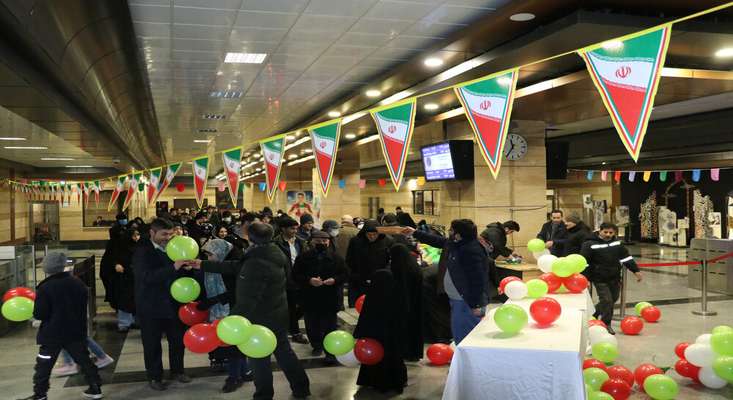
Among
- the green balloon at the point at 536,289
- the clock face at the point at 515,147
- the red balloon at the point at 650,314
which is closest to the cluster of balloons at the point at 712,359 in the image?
the green balloon at the point at 536,289

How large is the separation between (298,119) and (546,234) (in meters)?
6.34

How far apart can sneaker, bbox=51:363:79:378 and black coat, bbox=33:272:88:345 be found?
1.17 meters

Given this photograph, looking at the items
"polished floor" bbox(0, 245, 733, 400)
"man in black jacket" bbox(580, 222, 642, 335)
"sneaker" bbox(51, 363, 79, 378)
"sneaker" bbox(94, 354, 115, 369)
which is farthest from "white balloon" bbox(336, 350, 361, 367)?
"man in black jacket" bbox(580, 222, 642, 335)

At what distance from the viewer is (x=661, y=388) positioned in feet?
16.8

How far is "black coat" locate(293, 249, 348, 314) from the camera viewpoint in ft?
21.8

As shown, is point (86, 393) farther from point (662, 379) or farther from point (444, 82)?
point (444, 82)

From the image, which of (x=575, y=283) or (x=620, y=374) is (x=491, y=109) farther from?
(x=620, y=374)

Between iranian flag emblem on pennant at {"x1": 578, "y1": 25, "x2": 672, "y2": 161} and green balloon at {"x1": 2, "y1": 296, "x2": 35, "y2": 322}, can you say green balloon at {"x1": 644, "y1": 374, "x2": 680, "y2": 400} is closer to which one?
iranian flag emblem on pennant at {"x1": 578, "y1": 25, "x2": 672, "y2": 161}

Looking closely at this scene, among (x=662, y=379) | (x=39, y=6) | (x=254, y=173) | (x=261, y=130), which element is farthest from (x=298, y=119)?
(x=254, y=173)

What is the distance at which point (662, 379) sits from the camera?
5.13m

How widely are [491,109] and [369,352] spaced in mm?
2450

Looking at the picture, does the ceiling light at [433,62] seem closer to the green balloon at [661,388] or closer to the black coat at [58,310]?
the green balloon at [661,388]

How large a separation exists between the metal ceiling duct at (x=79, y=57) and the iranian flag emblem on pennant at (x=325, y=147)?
2.55 m

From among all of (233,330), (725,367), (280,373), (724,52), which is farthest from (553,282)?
(724,52)
